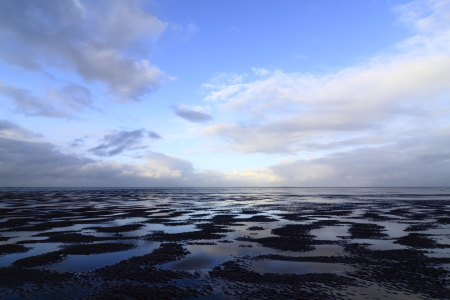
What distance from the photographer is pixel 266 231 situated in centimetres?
2469

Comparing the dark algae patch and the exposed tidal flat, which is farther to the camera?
the dark algae patch

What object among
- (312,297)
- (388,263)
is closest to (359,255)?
(388,263)

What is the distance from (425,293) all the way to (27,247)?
24698 mm

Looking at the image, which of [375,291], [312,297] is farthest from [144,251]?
[375,291]

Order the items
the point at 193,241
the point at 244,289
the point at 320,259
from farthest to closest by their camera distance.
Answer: the point at 193,241 < the point at 320,259 < the point at 244,289

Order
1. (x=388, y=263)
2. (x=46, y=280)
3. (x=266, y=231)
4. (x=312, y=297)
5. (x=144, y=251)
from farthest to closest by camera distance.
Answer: (x=266, y=231), (x=144, y=251), (x=388, y=263), (x=46, y=280), (x=312, y=297)

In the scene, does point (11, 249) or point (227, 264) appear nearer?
point (227, 264)

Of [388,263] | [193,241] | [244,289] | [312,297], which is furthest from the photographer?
[193,241]

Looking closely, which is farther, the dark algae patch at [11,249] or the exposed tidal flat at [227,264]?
the dark algae patch at [11,249]

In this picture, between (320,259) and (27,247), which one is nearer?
(320,259)

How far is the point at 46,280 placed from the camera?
1200cm

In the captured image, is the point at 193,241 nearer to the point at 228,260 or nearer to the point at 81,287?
the point at 228,260

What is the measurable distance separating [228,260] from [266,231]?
1038 centimetres

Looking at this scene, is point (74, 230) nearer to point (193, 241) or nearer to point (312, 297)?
point (193, 241)
